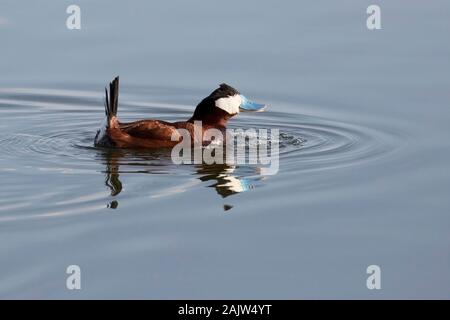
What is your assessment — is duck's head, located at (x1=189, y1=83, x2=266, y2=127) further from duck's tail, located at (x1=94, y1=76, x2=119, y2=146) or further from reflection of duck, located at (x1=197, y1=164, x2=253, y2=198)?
reflection of duck, located at (x1=197, y1=164, x2=253, y2=198)

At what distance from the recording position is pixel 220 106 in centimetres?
1102

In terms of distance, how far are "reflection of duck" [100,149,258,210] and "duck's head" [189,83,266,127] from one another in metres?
0.93

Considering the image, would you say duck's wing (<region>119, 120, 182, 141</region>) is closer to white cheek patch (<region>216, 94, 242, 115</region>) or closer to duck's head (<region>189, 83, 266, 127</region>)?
duck's head (<region>189, 83, 266, 127</region>)

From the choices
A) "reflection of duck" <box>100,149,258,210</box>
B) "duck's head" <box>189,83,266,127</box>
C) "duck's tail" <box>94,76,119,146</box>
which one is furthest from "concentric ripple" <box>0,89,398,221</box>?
"duck's head" <box>189,83,266,127</box>

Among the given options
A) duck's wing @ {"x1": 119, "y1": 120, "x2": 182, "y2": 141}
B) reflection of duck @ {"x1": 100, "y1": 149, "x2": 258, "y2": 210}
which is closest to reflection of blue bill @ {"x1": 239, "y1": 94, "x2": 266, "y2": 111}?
duck's wing @ {"x1": 119, "y1": 120, "x2": 182, "y2": 141}

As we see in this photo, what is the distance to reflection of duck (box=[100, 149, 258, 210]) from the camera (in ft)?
29.1

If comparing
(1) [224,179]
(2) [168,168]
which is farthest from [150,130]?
(1) [224,179]

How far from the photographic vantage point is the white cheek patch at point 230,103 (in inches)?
434

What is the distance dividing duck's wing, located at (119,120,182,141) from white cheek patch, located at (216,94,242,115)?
0.69m

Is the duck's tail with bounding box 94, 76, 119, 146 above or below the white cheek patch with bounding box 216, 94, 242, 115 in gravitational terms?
below

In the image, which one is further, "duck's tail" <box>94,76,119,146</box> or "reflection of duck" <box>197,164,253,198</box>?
"duck's tail" <box>94,76,119,146</box>

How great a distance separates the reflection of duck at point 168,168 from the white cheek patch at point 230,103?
1060 millimetres

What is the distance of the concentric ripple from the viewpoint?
8.73 meters

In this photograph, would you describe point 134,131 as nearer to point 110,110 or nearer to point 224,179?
point 110,110
